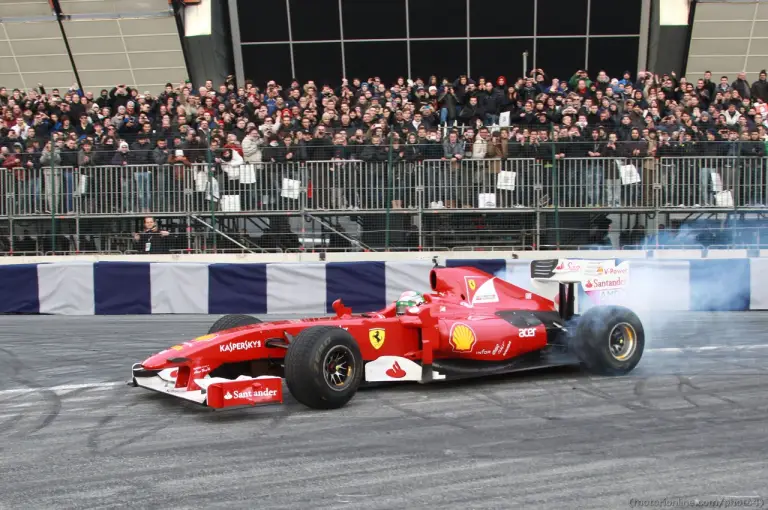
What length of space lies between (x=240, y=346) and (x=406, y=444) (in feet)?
5.86

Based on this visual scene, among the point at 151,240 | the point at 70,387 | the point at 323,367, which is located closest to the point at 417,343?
the point at 323,367

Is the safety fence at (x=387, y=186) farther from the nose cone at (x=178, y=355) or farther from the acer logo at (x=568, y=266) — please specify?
the nose cone at (x=178, y=355)

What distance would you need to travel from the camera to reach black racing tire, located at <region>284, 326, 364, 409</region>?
658cm

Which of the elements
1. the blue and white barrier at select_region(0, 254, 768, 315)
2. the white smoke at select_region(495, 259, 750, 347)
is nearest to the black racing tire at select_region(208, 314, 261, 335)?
the blue and white barrier at select_region(0, 254, 768, 315)

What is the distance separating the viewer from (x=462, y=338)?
7.78 meters

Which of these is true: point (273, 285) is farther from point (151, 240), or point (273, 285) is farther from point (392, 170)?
point (392, 170)

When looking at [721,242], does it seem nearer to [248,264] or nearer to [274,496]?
[248,264]

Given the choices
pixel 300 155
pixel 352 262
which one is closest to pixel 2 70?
pixel 300 155

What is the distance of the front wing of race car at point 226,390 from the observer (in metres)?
6.26

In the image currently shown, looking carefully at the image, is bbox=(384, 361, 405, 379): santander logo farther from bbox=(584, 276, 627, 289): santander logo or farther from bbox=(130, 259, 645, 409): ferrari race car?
bbox=(584, 276, 627, 289): santander logo

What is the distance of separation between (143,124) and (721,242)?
34.0ft

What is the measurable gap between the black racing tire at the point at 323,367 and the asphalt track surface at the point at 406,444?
13 centimetres

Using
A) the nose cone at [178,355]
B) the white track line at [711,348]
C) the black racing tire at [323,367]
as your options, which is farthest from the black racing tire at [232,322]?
the white track line at [711,348]

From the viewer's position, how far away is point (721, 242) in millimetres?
15125
